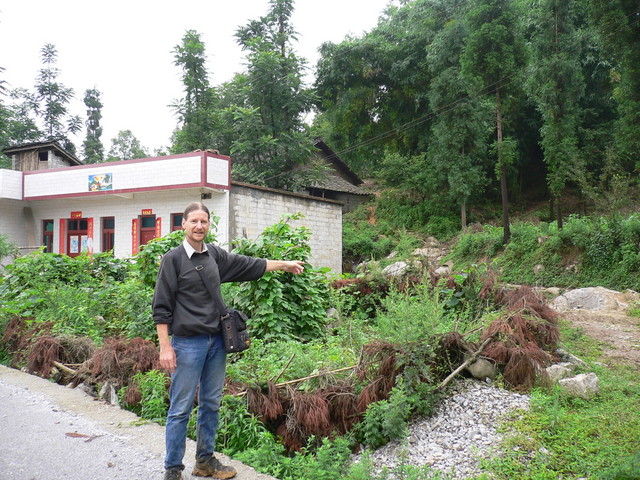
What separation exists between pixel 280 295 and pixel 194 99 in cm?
2358

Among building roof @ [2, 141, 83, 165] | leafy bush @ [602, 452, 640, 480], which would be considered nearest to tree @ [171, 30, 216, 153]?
building roof @ [2, 141, 83, 165]

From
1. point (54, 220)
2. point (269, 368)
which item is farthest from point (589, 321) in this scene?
point (54, 220)

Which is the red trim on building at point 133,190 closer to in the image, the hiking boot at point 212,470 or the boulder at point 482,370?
the boulder at point 482,370

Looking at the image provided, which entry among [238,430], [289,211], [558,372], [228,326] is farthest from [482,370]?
[289,211]

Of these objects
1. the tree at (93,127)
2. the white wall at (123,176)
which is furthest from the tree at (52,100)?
the white wall at (123,176)

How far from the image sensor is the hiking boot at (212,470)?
11.2 feet

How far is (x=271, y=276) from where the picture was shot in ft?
21.5

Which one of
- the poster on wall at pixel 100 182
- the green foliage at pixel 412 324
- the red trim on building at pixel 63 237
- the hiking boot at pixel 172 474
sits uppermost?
the poster on wall at pixel 100 182

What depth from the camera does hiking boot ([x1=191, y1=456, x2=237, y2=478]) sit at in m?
3.42

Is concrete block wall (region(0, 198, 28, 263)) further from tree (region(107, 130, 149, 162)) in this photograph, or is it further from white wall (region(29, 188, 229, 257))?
tree (region(107, 130, 149, 162))

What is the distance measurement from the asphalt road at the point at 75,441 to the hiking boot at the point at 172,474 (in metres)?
0.19

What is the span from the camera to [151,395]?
495cm

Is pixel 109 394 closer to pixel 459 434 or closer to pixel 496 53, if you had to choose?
pixel 459 434

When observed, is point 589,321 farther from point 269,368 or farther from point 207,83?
point 207,83
